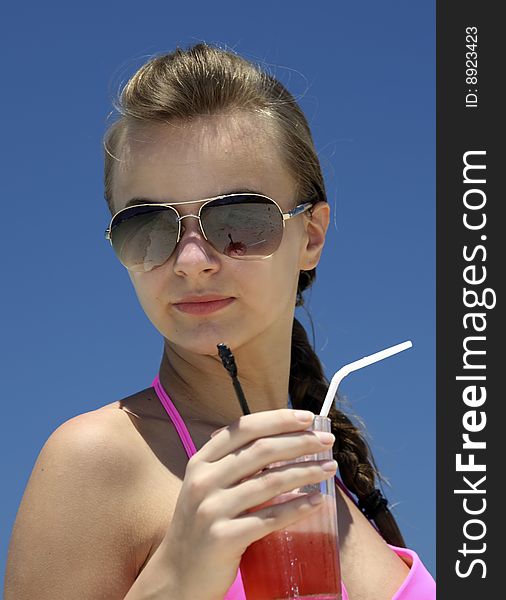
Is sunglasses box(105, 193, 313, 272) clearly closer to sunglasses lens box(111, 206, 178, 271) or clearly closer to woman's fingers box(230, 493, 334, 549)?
sunglasses lens box(111, 206, 178, 271)

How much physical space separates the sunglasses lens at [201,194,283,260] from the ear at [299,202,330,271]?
422 mm

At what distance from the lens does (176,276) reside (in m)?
3.51

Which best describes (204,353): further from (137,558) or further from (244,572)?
(244,572)

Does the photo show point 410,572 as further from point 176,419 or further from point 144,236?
point 144,236

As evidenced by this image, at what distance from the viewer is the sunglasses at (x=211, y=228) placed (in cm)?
349

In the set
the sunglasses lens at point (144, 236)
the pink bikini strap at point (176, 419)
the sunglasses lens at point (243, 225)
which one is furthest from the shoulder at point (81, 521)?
the sunglasses lens at point (243, 225)

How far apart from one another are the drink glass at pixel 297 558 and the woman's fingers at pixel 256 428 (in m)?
0.08

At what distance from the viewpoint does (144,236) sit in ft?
11.7

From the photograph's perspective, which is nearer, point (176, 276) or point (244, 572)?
point (244, 572)

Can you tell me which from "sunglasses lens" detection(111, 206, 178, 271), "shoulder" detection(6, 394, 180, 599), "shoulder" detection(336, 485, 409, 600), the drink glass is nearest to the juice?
the drink glass

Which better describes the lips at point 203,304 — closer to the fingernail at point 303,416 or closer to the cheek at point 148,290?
the cheek at point 148,290

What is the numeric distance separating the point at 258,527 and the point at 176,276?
1229mm

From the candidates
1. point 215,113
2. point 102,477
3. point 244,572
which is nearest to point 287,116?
point 215,113

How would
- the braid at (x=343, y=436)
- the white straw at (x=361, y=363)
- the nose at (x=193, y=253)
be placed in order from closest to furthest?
the white straw at (x=361, y=363) < the nose at (x=193, y=253) < the braid at (x=343, y=436)
